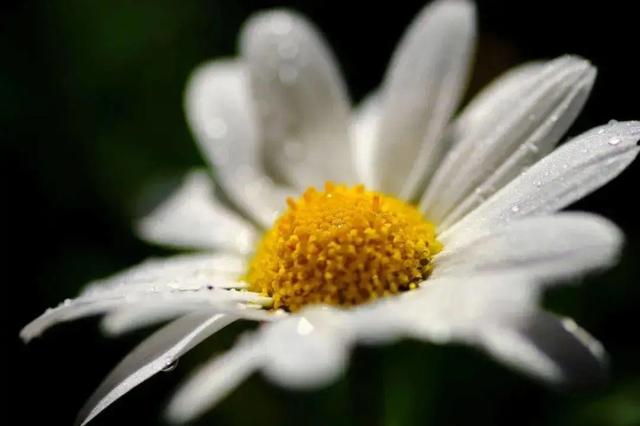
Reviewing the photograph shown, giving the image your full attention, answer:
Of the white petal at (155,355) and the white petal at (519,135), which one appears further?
the white petal at (519,135)

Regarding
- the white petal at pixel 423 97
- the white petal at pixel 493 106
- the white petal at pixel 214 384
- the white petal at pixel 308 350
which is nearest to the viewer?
the white petal at pixel 308 350

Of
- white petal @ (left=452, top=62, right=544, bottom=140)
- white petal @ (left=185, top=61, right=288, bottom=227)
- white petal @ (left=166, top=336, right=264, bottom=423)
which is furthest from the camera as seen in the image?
white petal @ (left=185, top=61, right=288, bottom=227)

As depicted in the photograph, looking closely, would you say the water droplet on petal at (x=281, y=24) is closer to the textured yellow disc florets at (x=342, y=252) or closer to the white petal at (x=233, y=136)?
the white petal at (x=233, y=136)

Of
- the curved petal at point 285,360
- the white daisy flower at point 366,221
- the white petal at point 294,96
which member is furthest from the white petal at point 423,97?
the curved petal at point 285,360

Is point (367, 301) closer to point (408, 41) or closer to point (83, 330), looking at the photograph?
point (408, 41)

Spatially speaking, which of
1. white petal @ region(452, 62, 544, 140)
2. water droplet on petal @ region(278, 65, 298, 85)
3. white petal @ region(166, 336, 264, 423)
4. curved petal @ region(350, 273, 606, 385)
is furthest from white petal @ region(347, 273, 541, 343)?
water droplet on petal @ region(278, 65, 298, 85)

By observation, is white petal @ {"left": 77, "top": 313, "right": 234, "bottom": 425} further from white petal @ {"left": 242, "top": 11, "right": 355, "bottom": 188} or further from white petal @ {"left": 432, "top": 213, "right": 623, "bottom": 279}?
white petal @ {"left": 242, "top": 11, "right": 355, "bottom": 188}

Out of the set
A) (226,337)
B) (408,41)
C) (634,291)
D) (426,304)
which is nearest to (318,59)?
(408,41)

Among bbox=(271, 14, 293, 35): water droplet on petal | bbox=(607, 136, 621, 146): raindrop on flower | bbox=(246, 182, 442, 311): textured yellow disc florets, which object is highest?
bbox=(271, 14, 293, 35): water droplet on petal

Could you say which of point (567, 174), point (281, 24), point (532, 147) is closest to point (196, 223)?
point (281, 24)
